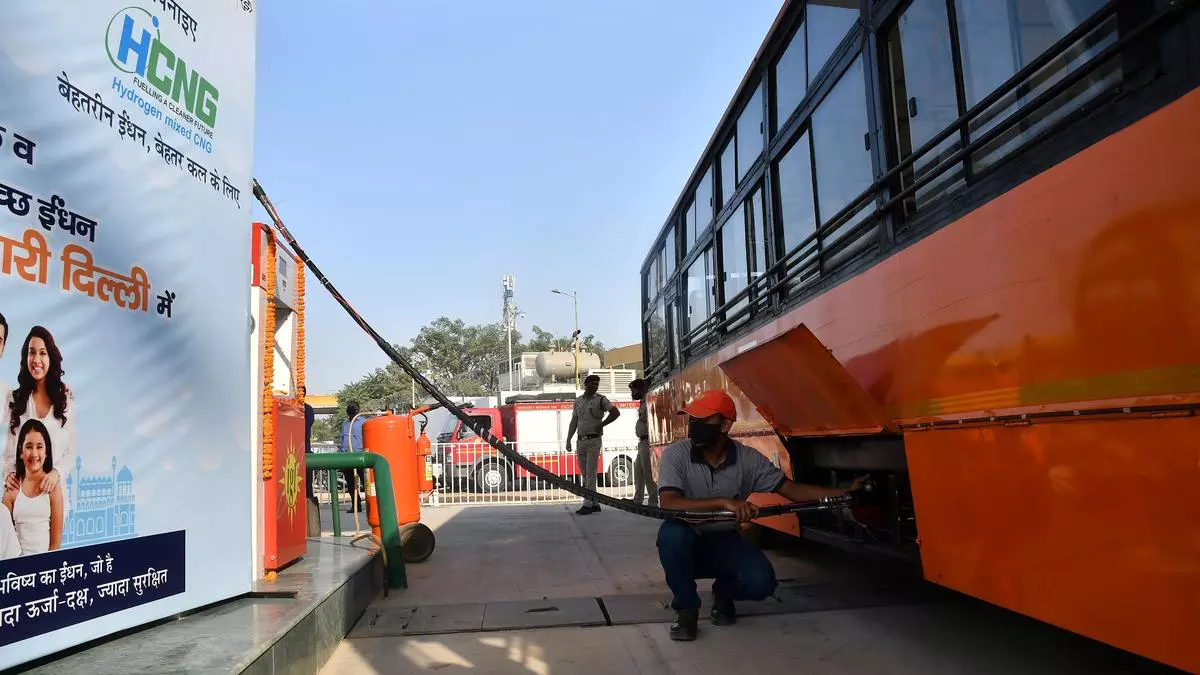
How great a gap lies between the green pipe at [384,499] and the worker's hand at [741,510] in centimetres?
248

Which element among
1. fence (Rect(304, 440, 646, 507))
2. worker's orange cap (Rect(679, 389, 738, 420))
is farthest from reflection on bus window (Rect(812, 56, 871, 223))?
fence (Rect(304, 440, 646, 507))

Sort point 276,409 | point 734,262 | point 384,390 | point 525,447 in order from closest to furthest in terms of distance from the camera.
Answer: point 276,409, point 734,262, point 525,447, point 384,390

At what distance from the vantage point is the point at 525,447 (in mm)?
17172

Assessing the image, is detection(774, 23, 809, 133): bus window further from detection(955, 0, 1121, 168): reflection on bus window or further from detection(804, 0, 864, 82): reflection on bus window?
detection(955, 0, 1121, 168): reflection on bus window

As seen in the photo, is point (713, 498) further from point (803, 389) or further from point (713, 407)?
point (803, 389)

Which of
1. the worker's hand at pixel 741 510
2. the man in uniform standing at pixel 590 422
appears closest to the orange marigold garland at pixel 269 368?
the worker's hand at pixel 741 510

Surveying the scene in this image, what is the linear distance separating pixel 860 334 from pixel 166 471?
10.1 feet

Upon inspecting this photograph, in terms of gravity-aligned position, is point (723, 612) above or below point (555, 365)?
below

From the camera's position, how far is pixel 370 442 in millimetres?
6367

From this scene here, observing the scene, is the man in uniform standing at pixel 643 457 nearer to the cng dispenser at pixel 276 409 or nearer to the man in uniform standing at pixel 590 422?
the man in uniform standing at pixel 590 422

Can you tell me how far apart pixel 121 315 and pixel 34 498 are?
735mm

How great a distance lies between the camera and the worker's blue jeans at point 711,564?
3910mm

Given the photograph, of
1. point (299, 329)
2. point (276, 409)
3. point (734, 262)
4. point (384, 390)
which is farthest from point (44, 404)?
point (384, 390)

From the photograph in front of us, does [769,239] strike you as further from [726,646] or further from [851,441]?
[726,646]
